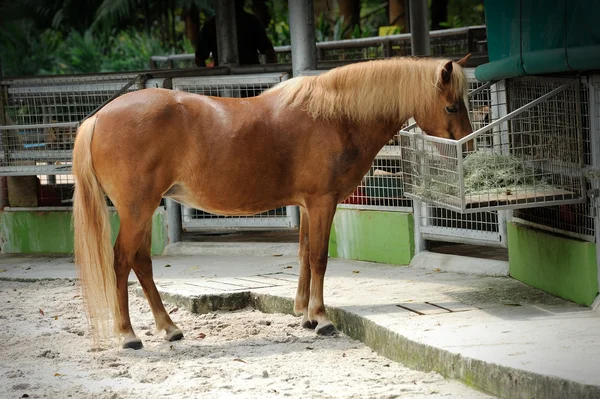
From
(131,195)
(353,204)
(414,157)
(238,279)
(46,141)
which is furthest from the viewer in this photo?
(46,141)

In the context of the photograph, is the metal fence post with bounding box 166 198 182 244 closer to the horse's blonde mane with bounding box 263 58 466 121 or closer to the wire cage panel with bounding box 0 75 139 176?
the wire cage panel with bounding box 0 75 139 176

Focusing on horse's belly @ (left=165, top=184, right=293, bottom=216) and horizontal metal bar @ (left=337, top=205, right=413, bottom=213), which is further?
horizontal metal bar @ (left=337, top=205, right=413, bottom=213)

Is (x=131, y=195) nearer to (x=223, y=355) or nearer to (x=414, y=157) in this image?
(x=223, y=355)

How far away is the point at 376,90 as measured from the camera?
6.30 metres

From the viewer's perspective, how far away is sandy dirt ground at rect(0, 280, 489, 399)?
201 inches

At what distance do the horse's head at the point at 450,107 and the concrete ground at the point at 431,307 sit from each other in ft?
3.81

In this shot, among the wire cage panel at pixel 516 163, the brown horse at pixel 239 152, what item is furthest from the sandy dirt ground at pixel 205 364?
the wire cage panel at pixel 516 163

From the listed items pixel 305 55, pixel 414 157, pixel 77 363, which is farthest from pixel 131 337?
pixel 305 55

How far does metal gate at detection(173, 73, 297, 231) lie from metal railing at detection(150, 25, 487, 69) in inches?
205

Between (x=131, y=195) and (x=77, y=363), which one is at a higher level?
(x=131, y=195)

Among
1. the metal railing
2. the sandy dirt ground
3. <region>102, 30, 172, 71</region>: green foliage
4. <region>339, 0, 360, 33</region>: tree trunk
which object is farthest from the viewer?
<region>102, 30, 172, 71</region>: green foliage

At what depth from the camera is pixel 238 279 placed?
7.96m

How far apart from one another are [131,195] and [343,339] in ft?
5.56

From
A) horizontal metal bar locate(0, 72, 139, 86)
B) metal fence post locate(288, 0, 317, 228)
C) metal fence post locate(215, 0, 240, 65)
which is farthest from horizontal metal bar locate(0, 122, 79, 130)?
metal fence post locate(215, 0, 240, 65)
